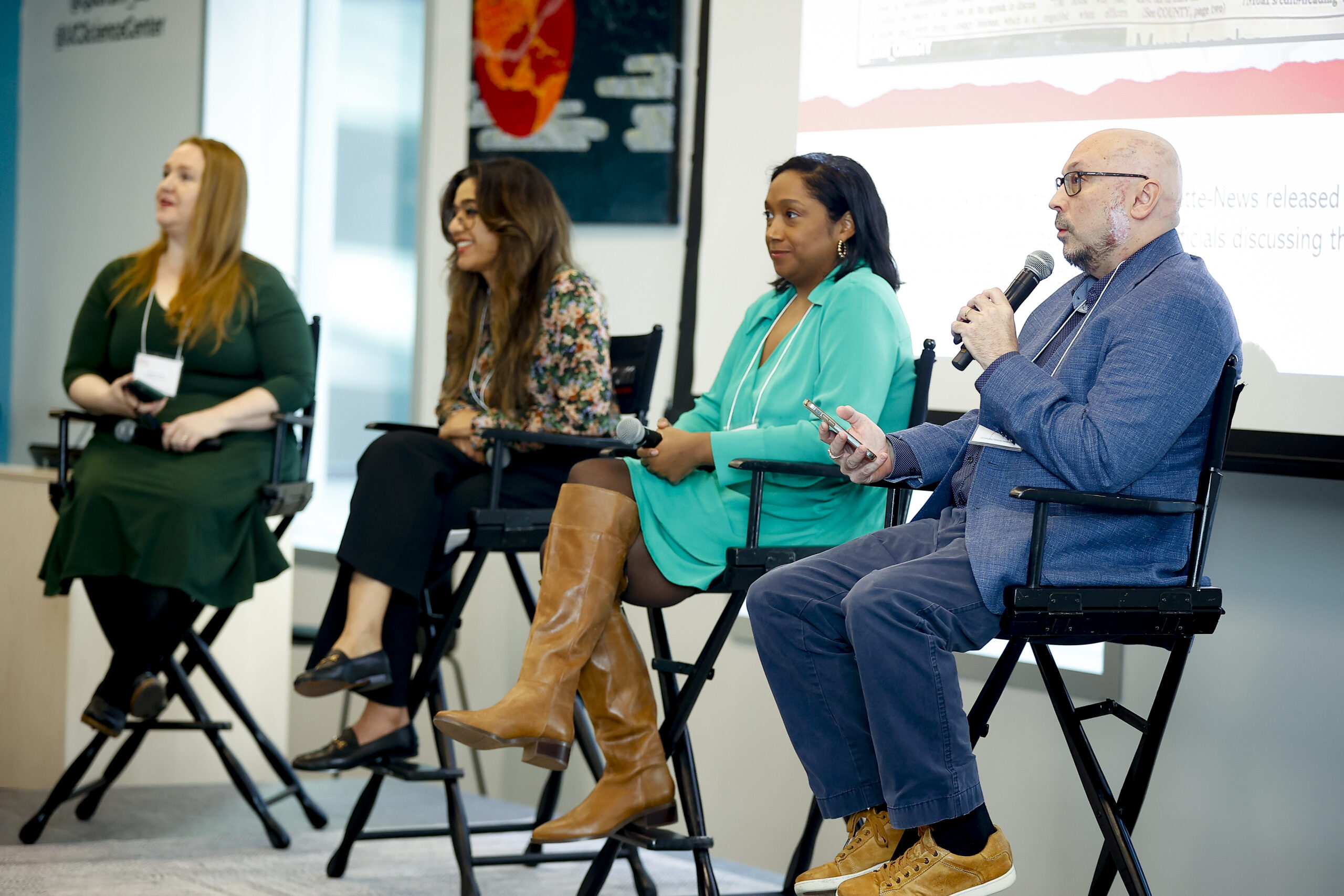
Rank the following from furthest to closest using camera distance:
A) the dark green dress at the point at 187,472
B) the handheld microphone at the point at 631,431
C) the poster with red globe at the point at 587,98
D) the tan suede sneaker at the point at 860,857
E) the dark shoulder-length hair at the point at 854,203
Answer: the poster with red globe at the point at 587,98 → the dark green dress at the point at 187,472 → the dark shoulder-length hair at the point at 854,203 → the handheld microphone at the point at 631,431 → the tan suede sneaker at the point at 860,857

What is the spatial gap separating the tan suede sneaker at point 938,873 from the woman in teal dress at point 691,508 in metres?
0.57

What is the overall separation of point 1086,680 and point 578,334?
→ 1.28 metres

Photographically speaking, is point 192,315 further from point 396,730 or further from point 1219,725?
point 1219,725

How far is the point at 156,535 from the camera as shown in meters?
2.92

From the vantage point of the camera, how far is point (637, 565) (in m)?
2.33

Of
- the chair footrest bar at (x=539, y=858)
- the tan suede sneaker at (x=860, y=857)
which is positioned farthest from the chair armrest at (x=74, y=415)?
the tan suede sneaker at (x=860, y=857)

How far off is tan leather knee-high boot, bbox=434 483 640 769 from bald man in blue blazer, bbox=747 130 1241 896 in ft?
1.01

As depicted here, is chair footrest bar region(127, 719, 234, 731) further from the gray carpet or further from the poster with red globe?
the poster with red globe

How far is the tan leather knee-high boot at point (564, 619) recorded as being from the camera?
2156mm

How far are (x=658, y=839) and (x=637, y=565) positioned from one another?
480mm

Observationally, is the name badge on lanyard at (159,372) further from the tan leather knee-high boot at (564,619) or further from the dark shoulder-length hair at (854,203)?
the dark shoulder-length hair at (854,203)

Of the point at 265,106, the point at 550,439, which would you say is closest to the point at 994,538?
the point at 550,439

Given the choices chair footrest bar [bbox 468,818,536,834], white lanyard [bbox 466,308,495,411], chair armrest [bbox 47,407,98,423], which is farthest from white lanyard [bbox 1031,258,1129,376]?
chair armrest [bbox 47,407,98,423]

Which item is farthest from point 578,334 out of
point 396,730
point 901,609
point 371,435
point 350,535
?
point 371,435
